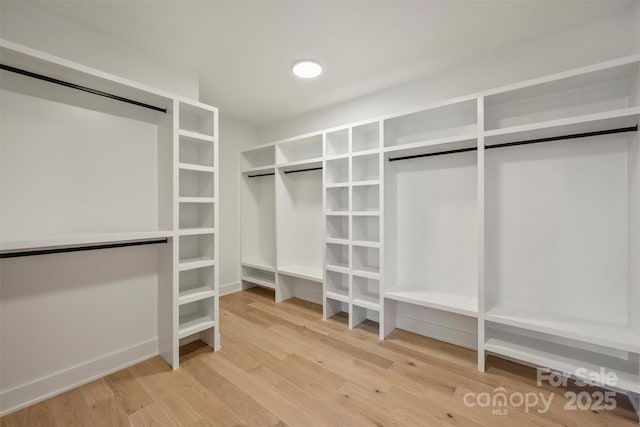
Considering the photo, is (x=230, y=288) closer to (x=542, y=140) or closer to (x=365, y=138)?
(x=365, y=138)

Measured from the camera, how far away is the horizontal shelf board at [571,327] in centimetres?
161

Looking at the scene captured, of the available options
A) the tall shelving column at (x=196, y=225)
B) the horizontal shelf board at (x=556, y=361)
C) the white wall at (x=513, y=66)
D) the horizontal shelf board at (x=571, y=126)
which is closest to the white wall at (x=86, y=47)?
the tall shelving column at (x=196, y=225)

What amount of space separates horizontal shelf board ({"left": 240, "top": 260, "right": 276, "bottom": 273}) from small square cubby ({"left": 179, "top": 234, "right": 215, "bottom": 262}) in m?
1.17

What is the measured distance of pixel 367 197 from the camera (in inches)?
120

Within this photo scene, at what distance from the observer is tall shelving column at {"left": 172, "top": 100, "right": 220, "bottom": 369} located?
218 centimetres

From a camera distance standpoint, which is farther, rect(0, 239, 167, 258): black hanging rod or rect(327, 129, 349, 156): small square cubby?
rect(327, 129, 349, 156): small square cubby

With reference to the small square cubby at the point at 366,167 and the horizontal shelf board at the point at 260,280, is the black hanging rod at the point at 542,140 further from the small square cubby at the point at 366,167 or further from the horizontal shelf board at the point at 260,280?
the horizontal shelf board at the point at 260,280

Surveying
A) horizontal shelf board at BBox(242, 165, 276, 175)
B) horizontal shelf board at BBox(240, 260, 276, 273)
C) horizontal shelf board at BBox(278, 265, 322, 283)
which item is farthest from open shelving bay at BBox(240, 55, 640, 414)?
horizontal shelf board at BBox(242, 165, 276, 175)

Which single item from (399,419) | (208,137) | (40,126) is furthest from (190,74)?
(399,419)

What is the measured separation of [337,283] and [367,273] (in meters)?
0.62

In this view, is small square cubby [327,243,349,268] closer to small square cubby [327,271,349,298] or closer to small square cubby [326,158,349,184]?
small square cubby [327,271,349,298]

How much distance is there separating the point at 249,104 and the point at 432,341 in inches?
137

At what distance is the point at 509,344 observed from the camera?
2.04m

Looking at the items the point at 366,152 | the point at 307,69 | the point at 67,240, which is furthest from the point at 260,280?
the point at 307,69
